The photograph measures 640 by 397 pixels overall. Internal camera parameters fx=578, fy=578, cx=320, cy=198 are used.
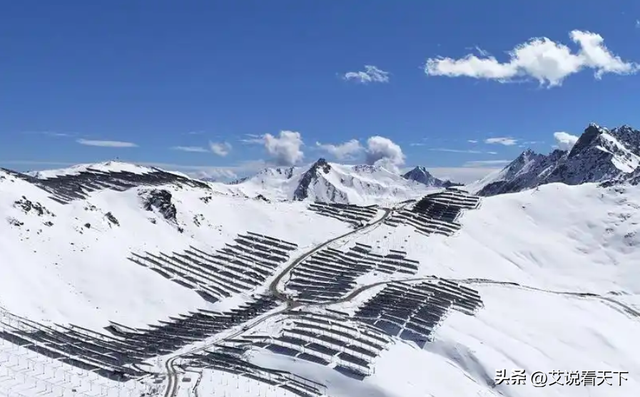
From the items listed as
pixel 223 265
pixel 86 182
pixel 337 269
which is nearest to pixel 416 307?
pixel 337 269

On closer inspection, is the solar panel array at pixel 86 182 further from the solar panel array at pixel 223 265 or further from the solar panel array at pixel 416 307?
the solar panel array at pixel 416 307

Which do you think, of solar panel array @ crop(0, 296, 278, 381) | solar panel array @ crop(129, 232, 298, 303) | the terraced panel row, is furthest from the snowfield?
solar panel array @ crop(129, 232, 298, 303)

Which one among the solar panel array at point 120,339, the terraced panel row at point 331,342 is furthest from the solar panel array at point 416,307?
the solar panel array at point 120,339

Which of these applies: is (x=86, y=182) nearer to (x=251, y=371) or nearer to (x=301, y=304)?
(x=301, y=304)

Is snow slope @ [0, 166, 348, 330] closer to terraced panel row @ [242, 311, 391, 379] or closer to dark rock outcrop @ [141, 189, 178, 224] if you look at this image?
dark rock outcrop @ [141, 189, 178, 224]

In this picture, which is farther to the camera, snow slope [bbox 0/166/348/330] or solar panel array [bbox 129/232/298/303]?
solar panel array [bbox 129/232/298/303]

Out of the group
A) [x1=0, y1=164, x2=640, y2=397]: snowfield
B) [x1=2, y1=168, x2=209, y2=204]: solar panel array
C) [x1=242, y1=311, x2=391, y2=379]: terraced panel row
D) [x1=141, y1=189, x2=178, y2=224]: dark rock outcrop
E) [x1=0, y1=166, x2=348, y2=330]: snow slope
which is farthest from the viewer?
[x1=141, y1=189, x2=178, y2=224]: dark rock outcrop

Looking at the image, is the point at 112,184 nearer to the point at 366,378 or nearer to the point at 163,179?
the point at 163,179

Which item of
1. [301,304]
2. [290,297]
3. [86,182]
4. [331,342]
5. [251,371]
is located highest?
[86,182]
